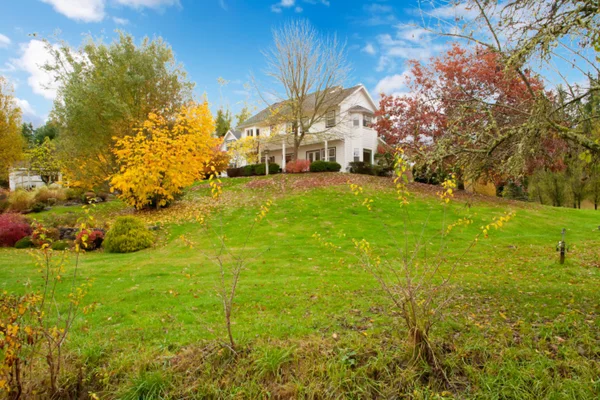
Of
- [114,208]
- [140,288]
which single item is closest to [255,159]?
[114,208]

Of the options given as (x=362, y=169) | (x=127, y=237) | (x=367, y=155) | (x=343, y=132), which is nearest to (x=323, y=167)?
(x=362, y=169)

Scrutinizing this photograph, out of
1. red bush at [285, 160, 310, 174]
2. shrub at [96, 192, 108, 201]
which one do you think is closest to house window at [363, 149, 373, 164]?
red bush at [285, 160, 310, 174]

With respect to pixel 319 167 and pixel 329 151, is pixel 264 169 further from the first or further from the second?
pixel 329 151

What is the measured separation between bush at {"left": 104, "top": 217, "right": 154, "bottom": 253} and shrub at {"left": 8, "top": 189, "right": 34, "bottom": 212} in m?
11.6

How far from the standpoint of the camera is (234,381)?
10.2 ft

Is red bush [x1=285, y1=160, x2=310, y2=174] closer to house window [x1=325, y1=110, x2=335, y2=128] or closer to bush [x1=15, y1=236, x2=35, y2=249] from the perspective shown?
house window [x1=325, y1=110, x2=335, y2=128]

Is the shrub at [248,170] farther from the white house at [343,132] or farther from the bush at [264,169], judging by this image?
the white house at [343,132]

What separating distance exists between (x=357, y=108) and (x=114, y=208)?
1970cm

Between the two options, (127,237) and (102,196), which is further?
(102,196)

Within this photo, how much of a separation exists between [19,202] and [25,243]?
9.61 metres

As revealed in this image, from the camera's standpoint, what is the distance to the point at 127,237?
11352 mm

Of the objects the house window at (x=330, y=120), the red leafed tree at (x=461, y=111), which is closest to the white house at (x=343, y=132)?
the house window at (x=330, y=120)

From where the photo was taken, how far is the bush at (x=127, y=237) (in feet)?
36.8

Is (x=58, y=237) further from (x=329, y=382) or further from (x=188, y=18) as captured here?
(x=329, y=382)
